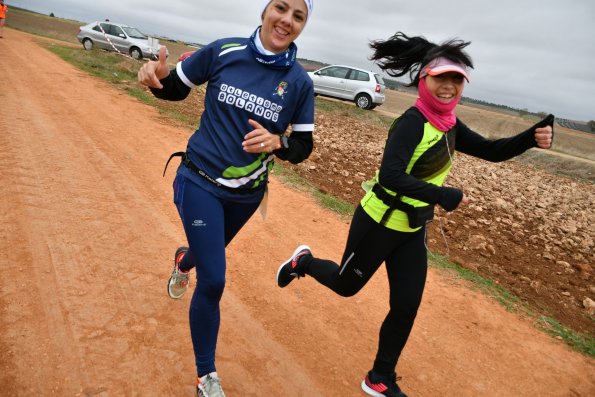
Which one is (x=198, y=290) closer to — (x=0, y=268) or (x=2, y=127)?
(x=0, y=268)

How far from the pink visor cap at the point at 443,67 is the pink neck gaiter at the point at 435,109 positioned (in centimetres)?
10

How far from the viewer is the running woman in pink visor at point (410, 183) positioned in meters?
2.50

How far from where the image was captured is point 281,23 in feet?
7.59

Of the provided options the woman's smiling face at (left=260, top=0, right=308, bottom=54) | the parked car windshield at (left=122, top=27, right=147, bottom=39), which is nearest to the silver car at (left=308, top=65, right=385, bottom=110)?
the parked car windshield at (left=122, top=27, right=147, bottom=39)

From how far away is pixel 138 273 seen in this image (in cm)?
369

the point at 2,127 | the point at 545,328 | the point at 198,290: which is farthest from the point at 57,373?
the point at 2,127

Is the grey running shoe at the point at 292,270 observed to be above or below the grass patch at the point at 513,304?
above

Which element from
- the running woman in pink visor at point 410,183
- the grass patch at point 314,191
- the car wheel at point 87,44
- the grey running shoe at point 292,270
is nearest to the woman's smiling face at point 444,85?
the running woman in pink visor at point 410,183

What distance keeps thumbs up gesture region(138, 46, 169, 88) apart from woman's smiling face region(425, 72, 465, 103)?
156 centimetres

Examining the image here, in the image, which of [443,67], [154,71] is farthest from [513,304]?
[154,71]

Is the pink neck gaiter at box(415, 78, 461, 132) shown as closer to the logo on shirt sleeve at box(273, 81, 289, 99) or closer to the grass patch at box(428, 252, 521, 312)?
the logo on shirt sleeve at box(273, 81, 289, 99)

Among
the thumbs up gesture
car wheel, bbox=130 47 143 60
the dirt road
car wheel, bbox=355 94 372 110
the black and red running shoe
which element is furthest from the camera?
car wheel, bbox=130 47 143 60

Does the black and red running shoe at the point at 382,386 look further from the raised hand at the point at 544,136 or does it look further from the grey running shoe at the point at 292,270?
the raised hand at the point at 544,136

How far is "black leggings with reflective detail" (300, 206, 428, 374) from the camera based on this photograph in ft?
8.99
